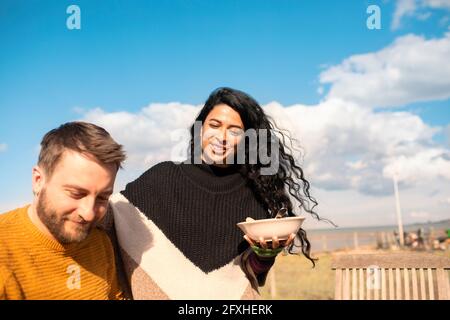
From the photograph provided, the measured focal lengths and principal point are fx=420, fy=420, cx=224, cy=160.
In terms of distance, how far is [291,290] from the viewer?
10.2 meters

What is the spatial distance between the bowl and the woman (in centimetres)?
5

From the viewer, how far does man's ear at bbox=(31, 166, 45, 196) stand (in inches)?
67.7

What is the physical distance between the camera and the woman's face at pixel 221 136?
8.94 feet

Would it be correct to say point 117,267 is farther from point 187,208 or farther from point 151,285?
point 187,208

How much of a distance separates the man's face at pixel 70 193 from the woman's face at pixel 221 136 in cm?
109

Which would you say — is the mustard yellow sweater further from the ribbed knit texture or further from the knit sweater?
the ribbed knit texture

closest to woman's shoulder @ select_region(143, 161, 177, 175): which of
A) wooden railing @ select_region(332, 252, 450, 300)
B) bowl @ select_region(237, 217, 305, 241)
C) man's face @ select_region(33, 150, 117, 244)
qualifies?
bowl @ select_region(237, 217, 305, 241)

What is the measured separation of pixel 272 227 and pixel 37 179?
1166 millimetres

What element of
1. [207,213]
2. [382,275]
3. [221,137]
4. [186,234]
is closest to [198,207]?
[207,213]

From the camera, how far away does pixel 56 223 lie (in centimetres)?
169

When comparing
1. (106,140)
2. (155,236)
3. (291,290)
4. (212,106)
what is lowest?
(291,290)

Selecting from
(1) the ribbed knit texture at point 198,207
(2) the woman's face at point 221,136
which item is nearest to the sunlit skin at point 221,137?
(2) the woman's face at point 221,136

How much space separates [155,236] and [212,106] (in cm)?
104
